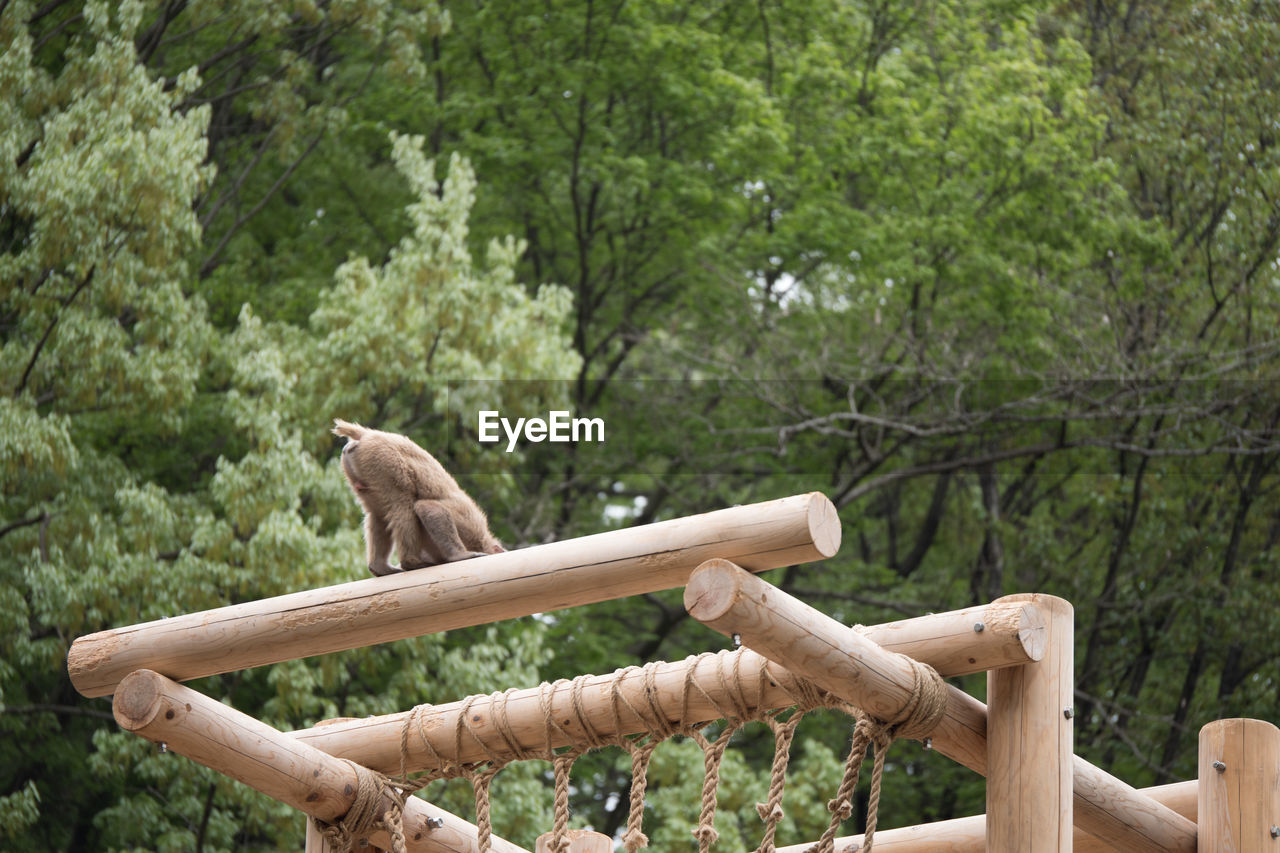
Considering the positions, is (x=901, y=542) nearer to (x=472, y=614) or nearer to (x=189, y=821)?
(x=189, y=821)

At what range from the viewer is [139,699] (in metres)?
3.43

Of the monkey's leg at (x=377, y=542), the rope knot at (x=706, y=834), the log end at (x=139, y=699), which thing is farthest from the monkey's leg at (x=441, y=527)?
the rope knot at (x=706, y=834)

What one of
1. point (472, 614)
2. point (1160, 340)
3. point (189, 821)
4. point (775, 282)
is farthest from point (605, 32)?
point (472, 614)

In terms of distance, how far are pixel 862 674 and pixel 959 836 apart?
1.14 metres

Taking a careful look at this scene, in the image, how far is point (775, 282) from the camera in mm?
14766

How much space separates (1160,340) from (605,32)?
628 centimetres

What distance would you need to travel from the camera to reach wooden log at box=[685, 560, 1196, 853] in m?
2.79

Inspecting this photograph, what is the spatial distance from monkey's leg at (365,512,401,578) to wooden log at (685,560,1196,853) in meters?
1.41

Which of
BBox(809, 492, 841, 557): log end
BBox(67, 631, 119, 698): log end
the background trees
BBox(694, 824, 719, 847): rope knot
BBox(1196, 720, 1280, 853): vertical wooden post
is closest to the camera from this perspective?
BBox(809, 492, 841, 557): log end

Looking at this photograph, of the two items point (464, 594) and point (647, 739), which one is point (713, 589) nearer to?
point (464, 594)

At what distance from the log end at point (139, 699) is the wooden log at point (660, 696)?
25.5 inches

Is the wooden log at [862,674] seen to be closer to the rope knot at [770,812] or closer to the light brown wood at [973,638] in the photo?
the light brown wood at [973,638]

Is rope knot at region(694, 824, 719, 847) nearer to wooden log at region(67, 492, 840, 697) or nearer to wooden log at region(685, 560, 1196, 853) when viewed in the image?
wooden log at region(685, 560, 1196, 853)

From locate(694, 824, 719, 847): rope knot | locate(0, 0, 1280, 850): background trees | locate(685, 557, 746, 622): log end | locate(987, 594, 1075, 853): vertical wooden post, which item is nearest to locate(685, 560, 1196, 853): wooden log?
locate(685, 557, 746, 622): log end
